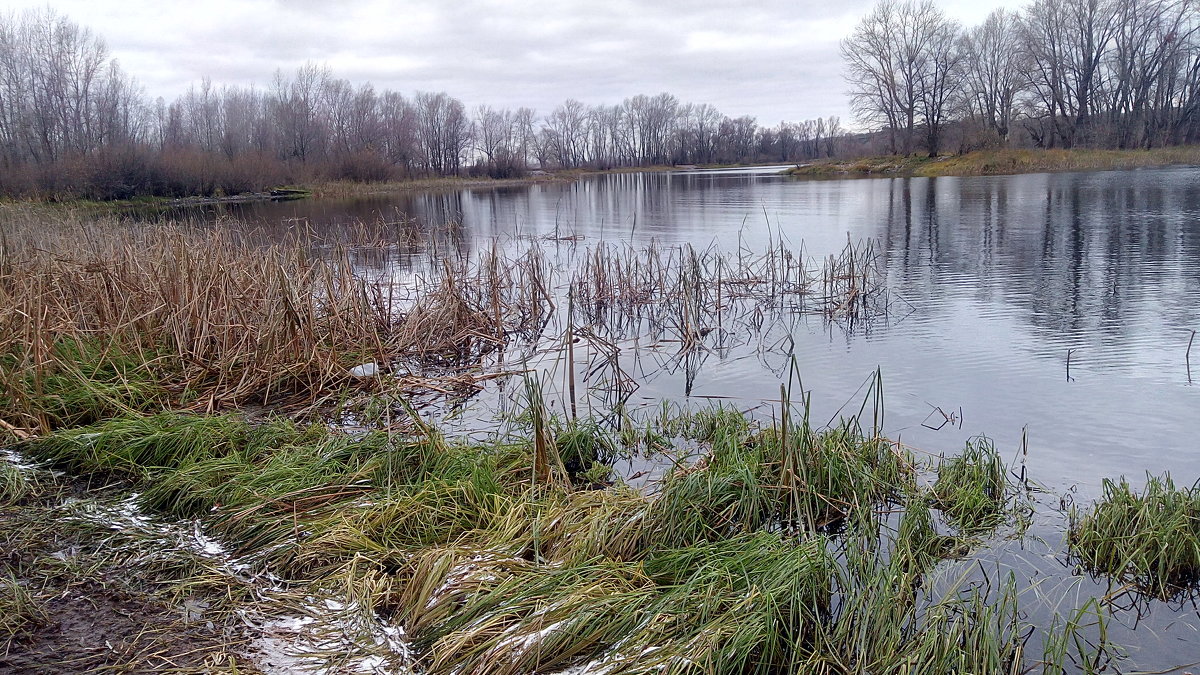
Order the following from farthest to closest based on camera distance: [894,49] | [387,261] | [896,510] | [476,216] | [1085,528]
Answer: [894,49]
[476,216]
[387,261]
[896,510]
[1085,528]

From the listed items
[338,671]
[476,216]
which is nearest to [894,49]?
[476,216]

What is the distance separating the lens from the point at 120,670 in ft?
9.28

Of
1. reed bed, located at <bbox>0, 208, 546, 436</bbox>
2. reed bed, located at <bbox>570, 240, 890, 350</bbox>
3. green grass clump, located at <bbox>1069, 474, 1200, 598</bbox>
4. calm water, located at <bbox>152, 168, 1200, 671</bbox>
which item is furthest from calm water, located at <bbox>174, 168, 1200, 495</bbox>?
reed bed, located at <bbox>0, 208, 546, 436</bbox>

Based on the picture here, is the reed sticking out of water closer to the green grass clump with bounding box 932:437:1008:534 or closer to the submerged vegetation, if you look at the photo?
the submerged vegetation

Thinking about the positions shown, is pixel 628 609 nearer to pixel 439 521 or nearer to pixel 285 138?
pixel 439 521

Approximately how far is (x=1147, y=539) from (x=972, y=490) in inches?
34.6

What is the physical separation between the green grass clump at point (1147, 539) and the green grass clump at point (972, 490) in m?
0.43

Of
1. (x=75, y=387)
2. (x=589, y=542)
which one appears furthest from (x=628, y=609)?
(x=75, y=387)

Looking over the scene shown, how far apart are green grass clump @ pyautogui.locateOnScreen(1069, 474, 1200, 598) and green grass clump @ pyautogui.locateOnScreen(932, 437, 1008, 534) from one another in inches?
16.9

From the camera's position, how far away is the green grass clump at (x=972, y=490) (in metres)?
4.36

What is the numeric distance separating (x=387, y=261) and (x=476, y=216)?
12474mm

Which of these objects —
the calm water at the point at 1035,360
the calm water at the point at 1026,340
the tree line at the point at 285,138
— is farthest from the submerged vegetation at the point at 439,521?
the tree line at the point at 285,138

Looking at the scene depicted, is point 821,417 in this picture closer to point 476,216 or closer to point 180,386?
point 180,386

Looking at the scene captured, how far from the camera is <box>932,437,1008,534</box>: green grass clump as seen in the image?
4359mm
